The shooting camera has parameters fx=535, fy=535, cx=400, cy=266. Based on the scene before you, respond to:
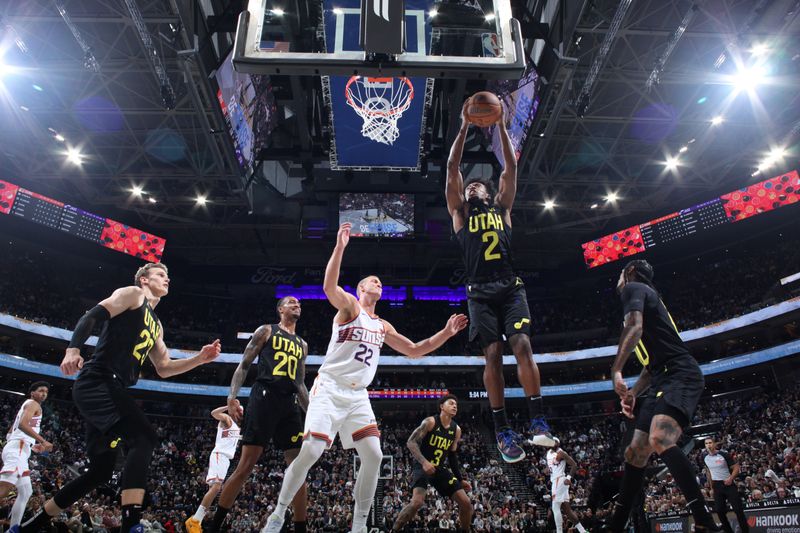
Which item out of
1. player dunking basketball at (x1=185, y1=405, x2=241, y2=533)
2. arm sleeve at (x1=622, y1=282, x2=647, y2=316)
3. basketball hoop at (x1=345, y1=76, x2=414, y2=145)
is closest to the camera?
arm sleeve at (x1=622, y1=282, x2=647, y2=316)

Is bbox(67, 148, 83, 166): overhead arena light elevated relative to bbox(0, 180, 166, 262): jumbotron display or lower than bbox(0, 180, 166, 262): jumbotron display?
lower

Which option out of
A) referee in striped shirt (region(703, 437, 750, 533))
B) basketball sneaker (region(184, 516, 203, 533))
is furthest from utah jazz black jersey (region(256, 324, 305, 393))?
referee in striped shirt (region(703, 437, 750, 533))

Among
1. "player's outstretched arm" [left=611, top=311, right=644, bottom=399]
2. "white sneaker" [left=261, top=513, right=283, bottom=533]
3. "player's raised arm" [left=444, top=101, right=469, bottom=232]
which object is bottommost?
"white sneaker" [left=261, top=513, right=283, bottom=533]

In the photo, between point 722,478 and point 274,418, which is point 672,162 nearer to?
point 722,478

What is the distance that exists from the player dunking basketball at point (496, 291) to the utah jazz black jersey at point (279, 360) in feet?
7.91

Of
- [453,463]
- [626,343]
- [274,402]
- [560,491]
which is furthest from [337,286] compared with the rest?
[560,491]

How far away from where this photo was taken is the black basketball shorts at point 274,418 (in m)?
6.14

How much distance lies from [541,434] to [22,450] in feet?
27.6

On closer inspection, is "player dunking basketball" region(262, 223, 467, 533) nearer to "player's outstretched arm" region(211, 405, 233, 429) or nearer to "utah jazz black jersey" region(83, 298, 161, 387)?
"utah jazz black jersey" region(83, 298, 161, 387)

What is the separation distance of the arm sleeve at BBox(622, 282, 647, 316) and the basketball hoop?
31.4ft

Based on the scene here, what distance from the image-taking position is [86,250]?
91.3 ft

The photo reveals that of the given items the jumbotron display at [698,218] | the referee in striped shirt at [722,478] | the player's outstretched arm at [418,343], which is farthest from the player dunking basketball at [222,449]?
the jumbotron display at [698,218]

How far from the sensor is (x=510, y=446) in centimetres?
460

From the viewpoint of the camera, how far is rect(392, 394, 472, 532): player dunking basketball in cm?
791
